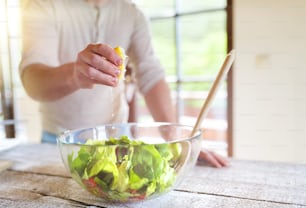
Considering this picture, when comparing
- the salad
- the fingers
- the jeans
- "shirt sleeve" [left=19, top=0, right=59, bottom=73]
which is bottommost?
the jeans

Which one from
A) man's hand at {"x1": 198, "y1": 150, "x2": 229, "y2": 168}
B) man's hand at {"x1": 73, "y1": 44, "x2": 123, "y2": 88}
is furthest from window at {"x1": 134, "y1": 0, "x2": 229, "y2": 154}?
man's hand at {"x1": 73, "y1": 44, "x2": 123, "y2": 88}

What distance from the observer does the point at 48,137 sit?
32.5 inches

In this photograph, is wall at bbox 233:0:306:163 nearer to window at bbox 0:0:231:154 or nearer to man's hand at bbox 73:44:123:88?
window at bbox 0:0:231:154

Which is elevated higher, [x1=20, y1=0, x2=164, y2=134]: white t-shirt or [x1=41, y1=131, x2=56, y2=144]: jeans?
[x1=20, y1=0, x2=164, y2=134]: white t-shirt

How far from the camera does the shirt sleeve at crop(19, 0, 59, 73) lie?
681 mm

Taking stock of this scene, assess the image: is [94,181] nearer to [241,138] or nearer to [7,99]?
[7,99]

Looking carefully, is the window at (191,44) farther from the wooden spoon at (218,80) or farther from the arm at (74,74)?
the wooden spoon at (218,80)

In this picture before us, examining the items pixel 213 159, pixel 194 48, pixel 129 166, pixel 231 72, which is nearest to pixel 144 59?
pixel 213 159

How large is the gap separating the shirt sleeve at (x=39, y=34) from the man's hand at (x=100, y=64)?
23 centimetres

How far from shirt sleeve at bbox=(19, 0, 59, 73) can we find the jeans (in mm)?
194

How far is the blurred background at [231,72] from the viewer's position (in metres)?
0.81

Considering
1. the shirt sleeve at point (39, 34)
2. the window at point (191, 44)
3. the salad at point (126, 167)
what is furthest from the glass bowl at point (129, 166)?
the window at point (191, 44)

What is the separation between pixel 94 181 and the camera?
0.38 metres

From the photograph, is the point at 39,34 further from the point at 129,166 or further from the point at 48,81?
the point at 129,166
